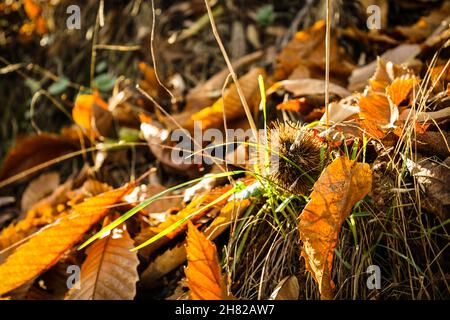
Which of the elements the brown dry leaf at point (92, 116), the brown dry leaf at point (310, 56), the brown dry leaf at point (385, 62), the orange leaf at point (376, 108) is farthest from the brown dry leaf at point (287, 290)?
the brown dry leaf at point (92, 116)

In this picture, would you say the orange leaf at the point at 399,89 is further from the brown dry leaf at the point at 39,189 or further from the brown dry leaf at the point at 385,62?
the brown dry leaf at the point at 39,189

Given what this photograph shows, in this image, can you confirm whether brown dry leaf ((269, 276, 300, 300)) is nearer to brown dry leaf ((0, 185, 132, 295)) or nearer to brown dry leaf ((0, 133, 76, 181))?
brown dry leaf ((0, 185, 132, 295))

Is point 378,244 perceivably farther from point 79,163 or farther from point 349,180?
point 79,163

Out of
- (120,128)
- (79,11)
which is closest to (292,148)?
A: (120,128)

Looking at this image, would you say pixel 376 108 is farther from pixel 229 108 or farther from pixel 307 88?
pixel 229 108

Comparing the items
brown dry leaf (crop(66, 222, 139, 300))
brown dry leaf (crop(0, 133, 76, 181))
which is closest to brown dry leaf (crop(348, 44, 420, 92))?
brown dry leaf (crop(66, 222, 139, 300))
